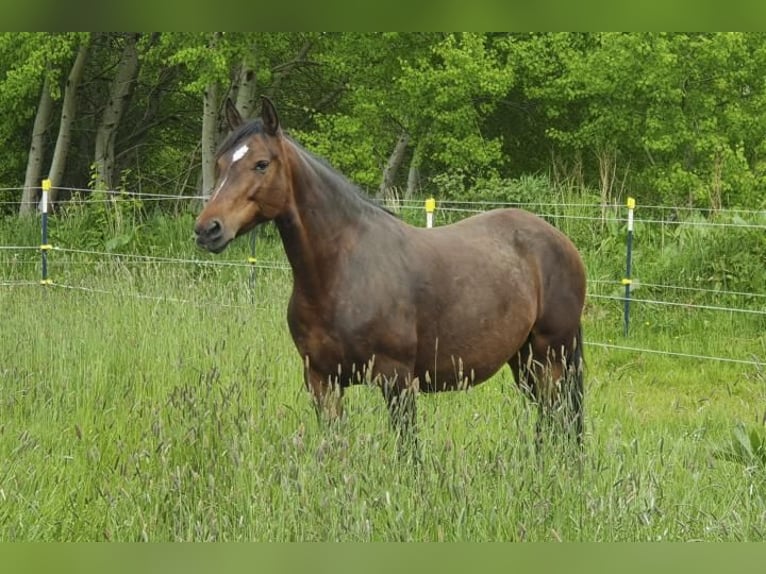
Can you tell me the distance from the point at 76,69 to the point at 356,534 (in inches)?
790

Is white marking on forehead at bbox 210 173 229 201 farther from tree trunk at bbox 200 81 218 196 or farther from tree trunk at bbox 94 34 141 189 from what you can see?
tree trunk at bbox 94 34 141 189

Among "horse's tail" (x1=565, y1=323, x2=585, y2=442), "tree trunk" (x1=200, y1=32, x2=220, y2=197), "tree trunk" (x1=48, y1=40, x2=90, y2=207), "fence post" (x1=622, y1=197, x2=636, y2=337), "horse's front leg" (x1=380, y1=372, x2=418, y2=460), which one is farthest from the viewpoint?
"tree trunk" (x1=48, y1=40, x2=90, y2=207)

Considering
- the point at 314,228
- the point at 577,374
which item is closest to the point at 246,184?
the point at 314,228

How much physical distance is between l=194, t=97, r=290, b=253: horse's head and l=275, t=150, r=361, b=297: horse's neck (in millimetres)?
120

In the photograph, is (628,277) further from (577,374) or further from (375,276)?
(375,276)

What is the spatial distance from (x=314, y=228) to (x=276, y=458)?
4.33 feet

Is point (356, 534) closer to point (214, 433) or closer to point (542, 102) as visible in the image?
point (214, 433)

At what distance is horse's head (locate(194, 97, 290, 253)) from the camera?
12.3 ft

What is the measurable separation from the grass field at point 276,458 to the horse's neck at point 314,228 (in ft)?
1.96

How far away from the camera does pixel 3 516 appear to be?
273cm

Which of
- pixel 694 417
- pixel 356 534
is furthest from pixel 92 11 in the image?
pixel 694 417

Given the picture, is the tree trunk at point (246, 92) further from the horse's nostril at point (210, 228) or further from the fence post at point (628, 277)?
the horse's nostril at point (210, 228)

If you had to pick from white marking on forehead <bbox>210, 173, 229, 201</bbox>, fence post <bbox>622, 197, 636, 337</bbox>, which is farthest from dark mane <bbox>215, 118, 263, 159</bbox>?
fence post <bbox>622, 197, 636, 337</bbox>

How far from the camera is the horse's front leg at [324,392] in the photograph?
3.84m
